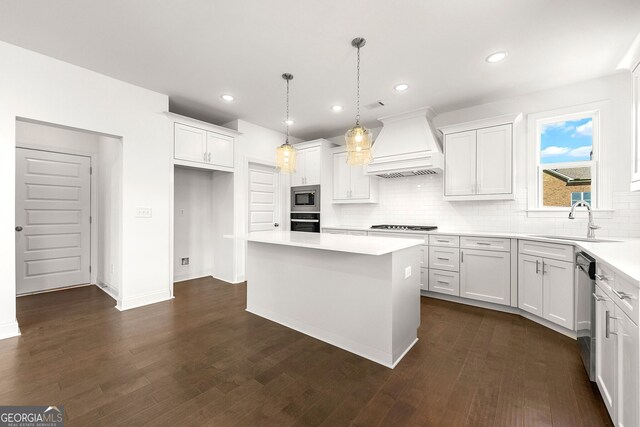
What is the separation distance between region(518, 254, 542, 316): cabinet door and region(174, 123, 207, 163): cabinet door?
432cm

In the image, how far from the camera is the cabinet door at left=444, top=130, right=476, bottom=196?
12.1ft

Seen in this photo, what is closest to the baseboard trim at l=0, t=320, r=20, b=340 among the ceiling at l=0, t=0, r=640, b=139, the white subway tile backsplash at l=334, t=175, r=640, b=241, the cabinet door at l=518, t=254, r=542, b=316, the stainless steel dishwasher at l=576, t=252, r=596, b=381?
the ceiling at l=0, t=0, r=640, b=139

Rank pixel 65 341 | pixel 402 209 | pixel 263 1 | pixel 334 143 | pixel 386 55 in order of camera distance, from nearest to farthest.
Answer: pixel 263 1 → pixel 65 341 → pixel 386 55 → pixel 402 209 → pixel 334 143

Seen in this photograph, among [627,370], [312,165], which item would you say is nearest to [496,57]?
[627,370]

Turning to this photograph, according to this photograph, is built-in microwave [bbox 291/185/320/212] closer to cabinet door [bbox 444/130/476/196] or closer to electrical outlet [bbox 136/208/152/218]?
cabinet door [bbox 444/130/476/196]

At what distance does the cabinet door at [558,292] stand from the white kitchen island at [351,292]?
1.40 meters

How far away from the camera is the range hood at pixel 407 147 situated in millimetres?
3857

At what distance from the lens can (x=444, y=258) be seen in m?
3.69

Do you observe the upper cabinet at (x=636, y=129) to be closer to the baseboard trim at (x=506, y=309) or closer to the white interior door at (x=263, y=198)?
the baseboard trim at (x=506, y=309)

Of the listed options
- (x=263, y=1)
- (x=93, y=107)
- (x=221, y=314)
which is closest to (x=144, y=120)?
(x=93, y=107)

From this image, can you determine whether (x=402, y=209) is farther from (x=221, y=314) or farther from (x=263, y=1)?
(x=263, y=1)

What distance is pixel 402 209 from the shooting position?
4656mm

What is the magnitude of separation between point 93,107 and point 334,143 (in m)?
3.64

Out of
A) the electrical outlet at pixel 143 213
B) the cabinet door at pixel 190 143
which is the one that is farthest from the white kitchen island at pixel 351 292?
the cabinet door at pixel 190 143
